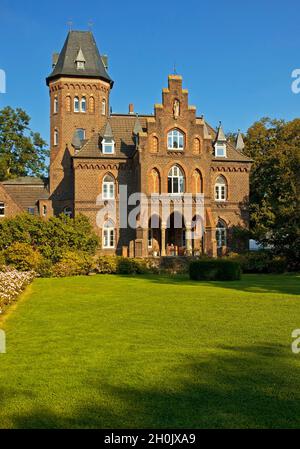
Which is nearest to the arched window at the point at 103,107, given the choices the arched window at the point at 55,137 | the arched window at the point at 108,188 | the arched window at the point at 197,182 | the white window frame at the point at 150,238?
the arched window at the point at 55,137

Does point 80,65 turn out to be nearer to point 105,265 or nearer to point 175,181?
point 175,181

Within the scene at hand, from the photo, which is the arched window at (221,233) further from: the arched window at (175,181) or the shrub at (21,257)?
the shrub at (21,257)

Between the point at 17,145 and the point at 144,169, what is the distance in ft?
108

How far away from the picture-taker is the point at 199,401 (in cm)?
694

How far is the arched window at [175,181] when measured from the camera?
41.5m

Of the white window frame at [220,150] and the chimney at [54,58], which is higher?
the chimney at [54,58]

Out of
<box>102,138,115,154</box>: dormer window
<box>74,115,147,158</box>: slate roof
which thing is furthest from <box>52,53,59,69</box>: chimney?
<box>102,138,115,154</box>: dormer window

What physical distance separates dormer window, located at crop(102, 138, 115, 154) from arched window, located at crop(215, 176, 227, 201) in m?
9.74

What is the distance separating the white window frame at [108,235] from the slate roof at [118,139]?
5.96m

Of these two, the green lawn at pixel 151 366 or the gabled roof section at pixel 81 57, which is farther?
the gabled roof section at pixel 81 57

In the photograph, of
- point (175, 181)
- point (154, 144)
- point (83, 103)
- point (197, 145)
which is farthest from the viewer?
point (83, 103)

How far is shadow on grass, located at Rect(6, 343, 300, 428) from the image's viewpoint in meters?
6.21

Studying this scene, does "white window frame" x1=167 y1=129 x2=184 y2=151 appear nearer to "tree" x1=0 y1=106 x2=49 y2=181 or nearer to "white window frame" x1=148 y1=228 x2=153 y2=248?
"white window frame" x1=148 y1=228 x2=153 y2=248

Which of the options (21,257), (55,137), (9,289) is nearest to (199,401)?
(9,289)
